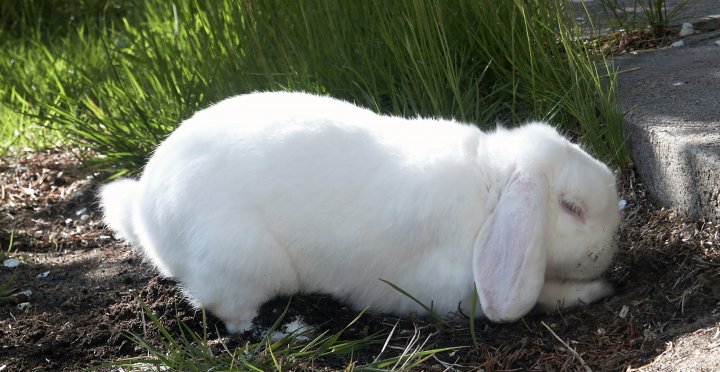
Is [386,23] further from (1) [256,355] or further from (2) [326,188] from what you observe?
(1) [256,355]

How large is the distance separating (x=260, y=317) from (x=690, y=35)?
8.49 ft

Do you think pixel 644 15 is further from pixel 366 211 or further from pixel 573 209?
pixel 366 211

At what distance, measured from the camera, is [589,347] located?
9.37 feet

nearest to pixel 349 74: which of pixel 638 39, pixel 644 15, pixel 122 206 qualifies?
pixel 122 206

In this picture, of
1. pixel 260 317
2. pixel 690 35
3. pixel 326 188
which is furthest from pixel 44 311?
pixel 690 35

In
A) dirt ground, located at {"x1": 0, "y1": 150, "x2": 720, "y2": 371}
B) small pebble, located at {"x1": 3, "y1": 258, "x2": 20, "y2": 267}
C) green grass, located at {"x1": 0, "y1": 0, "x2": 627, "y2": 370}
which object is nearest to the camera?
dirt ground, located at {"x1": 0, "y1": 150, "x2": 720, "y2": 371}

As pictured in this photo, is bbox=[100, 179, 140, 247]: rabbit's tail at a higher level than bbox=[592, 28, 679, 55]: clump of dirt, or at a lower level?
lower

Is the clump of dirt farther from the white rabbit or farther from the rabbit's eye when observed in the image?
the rabbit's eye

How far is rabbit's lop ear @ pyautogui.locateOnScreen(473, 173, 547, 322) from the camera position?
282 cm

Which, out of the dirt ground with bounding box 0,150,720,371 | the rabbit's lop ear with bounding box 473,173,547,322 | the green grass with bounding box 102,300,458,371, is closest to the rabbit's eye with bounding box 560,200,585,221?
the rabbit's lop ear with bounding box 473,173,547,322

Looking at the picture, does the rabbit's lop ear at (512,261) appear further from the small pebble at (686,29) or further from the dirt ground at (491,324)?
the small pebble at (686,29)

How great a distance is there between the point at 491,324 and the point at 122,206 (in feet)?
4.79

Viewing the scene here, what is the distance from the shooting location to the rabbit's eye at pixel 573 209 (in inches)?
120

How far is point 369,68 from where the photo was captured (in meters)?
4.10
